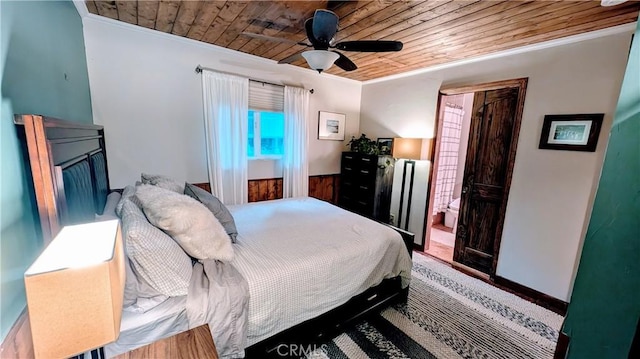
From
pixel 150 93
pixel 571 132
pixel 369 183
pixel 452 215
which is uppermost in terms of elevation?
pixel 150 93

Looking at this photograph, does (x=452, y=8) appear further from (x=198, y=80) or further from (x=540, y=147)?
(x=198, y=80)

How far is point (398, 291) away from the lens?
219 cm

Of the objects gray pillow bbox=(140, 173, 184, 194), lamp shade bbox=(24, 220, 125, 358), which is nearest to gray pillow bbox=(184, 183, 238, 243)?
gray pillow bbox=(140, 173, 184, 194)

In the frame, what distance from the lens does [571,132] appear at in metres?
2.23

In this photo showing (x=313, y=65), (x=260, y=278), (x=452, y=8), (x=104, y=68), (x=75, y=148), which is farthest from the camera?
(x=104, y=68)

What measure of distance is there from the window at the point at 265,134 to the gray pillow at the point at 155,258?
2.22 meters

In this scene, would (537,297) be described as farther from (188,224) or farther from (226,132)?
(226,132)

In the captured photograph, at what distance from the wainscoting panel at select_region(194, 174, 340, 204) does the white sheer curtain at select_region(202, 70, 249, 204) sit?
216 mm

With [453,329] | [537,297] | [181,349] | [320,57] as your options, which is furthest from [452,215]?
[181,349]

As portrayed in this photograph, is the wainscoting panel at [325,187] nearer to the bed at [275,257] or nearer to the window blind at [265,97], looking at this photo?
the window blind at [265,97]

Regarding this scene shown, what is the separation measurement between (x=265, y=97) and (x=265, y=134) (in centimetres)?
50

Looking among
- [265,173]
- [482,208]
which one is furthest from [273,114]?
[482,208]

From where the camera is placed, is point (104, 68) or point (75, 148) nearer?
point (75, 148)

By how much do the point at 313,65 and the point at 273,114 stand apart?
1.62 metres
